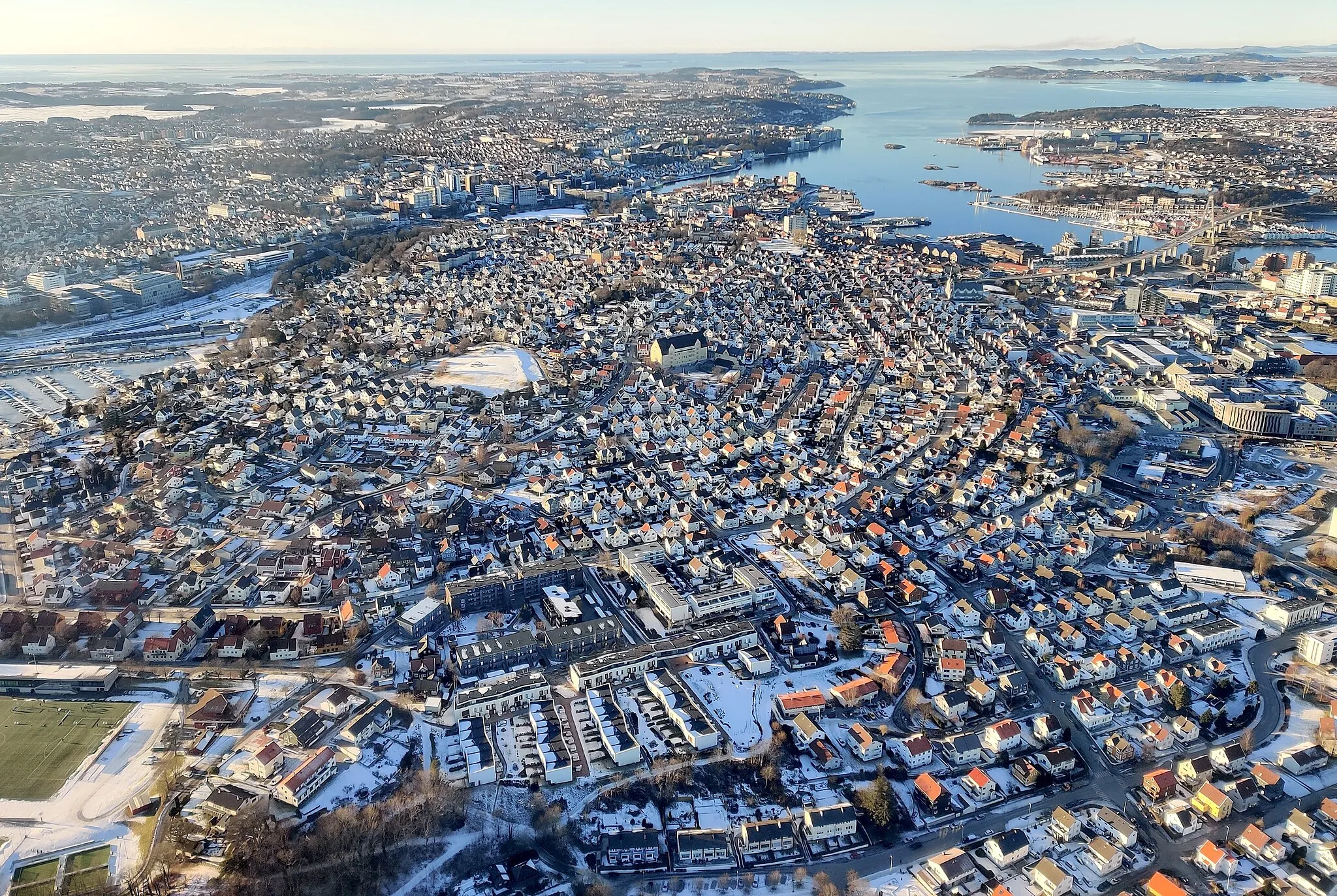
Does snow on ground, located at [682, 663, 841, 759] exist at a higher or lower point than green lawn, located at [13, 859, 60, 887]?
lower

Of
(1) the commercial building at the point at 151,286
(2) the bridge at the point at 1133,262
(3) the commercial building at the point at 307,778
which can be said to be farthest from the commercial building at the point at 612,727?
(1) the commercial building at the point at 151,286

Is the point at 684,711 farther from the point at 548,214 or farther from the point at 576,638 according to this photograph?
the point at 548,214

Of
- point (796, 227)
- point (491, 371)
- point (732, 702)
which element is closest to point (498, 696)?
point (732, 702)

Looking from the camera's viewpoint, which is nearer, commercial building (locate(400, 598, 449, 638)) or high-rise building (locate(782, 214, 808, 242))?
commercial building (locate(400, 598, 449, 638))

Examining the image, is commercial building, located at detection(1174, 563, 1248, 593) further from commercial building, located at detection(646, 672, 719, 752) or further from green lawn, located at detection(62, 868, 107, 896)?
green lawn, located at detection(62, 868, 107, 896)

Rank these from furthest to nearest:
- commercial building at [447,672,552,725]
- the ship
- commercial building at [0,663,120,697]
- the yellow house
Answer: the ship
commercial building at [0,663,120,697]
commercial building at [447,672,552,725]
the yellow house

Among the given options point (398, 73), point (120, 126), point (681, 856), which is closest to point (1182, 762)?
point (681, 856)

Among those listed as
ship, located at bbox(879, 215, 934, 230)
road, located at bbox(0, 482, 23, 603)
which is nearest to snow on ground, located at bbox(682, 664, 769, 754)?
road, located at bbox(0, 482, 23, 603)
